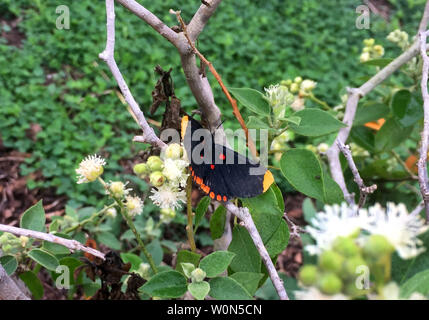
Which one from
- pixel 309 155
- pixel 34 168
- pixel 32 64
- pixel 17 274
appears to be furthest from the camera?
pixel 32 64

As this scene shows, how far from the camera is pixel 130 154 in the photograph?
5.61 ft

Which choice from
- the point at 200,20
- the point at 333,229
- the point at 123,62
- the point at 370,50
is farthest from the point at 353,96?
the point at 123,62

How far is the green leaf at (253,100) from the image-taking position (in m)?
0.67

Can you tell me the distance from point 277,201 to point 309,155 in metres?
0.08

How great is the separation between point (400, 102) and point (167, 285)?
24.7 inches

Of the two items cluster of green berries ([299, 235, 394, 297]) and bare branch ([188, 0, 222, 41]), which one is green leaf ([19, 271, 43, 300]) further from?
cluster of green berries ([299, 235, 394, 297])

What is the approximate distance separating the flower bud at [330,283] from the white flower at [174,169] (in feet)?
1.06

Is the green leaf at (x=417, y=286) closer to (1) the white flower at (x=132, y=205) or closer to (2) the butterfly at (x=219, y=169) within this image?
(2) the butterfly at (x=219, y=169)

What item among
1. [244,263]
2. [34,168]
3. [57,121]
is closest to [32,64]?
[57,121]

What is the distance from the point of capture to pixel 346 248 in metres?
0.35

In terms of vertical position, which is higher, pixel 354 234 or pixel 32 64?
pixel 32 64

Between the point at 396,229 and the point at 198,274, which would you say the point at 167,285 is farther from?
the point at 396,229

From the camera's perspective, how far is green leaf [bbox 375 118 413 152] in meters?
0.97
